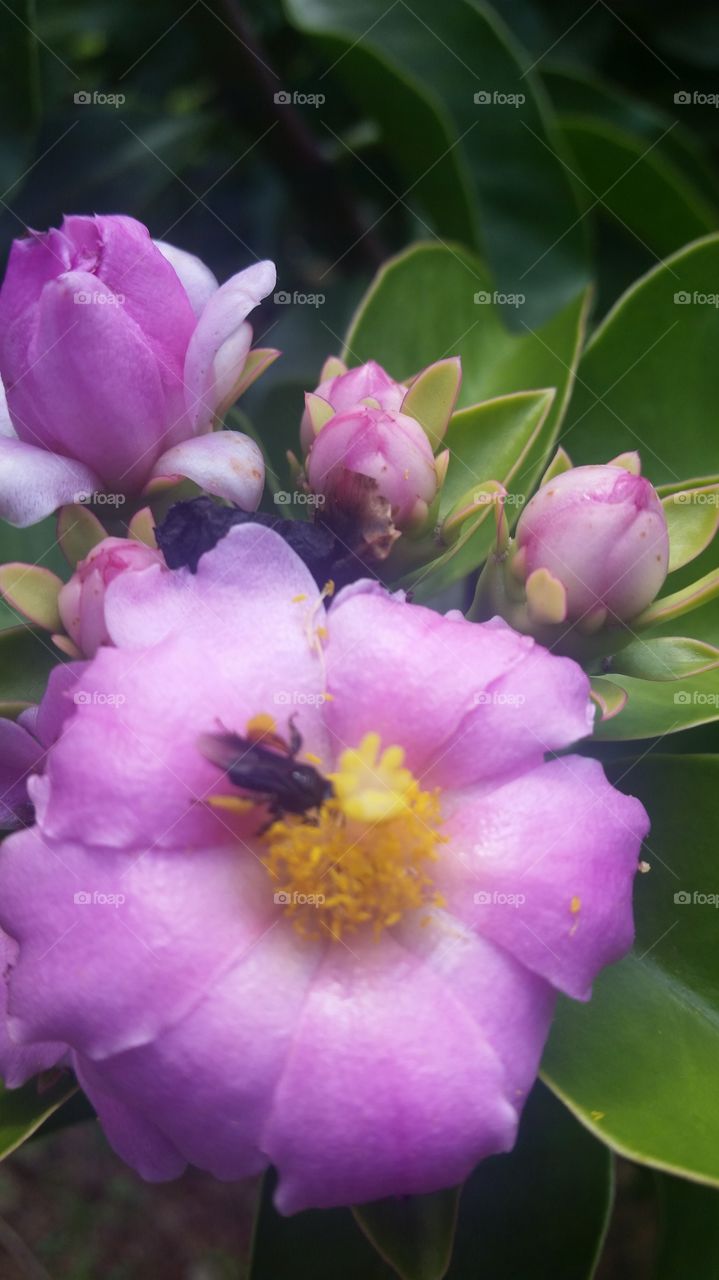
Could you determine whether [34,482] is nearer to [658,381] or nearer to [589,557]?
[589,557]

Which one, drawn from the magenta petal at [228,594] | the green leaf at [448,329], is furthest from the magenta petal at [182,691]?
the green leaf at [448,329]

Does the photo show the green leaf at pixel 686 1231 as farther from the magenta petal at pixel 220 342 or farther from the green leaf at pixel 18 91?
the green leaf at pixel 18 91

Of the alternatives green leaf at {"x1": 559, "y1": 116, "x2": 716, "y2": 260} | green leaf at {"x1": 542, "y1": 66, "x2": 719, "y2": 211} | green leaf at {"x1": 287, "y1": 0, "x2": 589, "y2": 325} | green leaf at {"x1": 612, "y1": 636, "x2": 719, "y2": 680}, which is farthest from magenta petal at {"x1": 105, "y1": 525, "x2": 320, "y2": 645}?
green leaf at {"x1": 542, "y1": 66, "x2": 719, "y2": 211}

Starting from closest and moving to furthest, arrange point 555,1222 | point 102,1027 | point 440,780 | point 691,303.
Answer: point 102,1027, point 440,780, point 555,1222, point 691,303

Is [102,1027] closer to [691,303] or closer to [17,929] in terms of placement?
[17,929]

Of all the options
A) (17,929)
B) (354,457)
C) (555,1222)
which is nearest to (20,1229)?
(555,1222)

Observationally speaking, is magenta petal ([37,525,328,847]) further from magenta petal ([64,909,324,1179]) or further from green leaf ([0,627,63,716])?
green leaf ([0,627,63,716])
